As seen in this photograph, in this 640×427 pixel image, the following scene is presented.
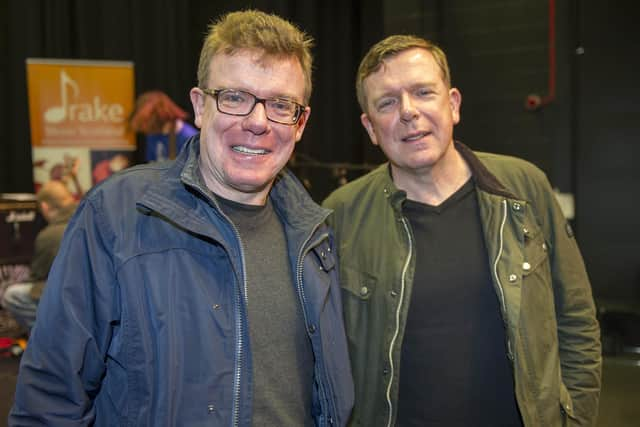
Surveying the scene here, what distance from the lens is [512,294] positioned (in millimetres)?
1596

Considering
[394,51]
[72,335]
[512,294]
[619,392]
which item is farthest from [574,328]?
[619,392]

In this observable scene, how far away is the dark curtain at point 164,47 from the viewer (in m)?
5.85

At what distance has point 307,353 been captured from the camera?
4.63 feet

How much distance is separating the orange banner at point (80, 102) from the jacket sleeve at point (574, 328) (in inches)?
187

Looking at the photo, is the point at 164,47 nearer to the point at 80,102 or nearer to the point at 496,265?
the point at 80,102

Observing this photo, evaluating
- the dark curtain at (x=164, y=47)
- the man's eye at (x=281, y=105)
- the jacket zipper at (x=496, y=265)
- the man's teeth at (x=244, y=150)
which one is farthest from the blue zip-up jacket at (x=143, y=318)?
the dark curtain at (x=164, y=47)

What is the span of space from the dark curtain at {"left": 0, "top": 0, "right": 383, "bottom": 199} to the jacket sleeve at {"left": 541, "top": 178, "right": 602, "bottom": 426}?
12.3 feet

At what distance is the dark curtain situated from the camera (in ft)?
19.2

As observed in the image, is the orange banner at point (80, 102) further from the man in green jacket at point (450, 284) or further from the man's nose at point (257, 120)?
the man's nose at point (257, 120)

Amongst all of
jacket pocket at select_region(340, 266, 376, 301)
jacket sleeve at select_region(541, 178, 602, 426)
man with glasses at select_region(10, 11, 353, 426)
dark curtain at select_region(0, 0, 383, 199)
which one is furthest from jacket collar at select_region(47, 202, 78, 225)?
jacket sleeve at select_region(541, 178, 602, 426)

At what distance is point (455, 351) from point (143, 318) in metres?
0.84

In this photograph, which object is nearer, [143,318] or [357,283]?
[143,318]

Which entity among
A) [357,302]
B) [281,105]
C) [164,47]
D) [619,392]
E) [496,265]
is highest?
[164,47]

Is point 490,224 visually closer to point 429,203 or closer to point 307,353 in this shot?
point 429,203
